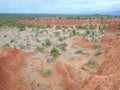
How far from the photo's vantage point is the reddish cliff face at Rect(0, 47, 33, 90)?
55.7 feet

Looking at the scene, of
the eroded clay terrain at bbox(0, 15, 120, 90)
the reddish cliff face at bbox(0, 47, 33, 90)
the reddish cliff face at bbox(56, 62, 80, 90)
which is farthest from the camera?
the reddish cliff face at bbox(0, 47, 33, 90)

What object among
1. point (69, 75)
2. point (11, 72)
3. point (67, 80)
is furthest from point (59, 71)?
point (11, 72)

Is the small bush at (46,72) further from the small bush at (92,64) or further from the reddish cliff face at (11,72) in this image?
the small bush at (92,64)

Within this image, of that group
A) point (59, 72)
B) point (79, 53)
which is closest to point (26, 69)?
point (59, 72)

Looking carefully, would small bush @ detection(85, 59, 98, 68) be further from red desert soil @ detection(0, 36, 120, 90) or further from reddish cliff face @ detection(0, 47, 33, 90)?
reddish cliff face @ detection(0, 47, 33, 90)

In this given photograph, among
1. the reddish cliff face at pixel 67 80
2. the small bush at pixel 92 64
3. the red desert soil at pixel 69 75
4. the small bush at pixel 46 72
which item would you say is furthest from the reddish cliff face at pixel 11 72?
the small bush at pixel 92 64

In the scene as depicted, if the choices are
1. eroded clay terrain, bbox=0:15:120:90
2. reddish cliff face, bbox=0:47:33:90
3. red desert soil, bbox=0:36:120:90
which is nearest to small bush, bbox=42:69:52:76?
eroded clay terrain, bbox=0:15:120:90

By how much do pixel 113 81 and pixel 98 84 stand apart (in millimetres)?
600

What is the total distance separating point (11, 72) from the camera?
65.6 ft

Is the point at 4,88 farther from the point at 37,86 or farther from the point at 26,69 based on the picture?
the point at 26,69

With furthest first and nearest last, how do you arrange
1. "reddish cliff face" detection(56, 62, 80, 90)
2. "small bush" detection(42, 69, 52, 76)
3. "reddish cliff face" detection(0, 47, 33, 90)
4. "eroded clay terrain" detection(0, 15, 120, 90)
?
1. "small bush" detection(42, 69, 52, 76)
2. "reddish cliff face" detection(0, 47, 33, 90)
3. "reddish cliff face" detection(56, 62, 80, 90)
4. "eroded clay terrain" detection(0, 15, 120, 90)

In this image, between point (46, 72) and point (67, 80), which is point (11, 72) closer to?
point (46, 72)

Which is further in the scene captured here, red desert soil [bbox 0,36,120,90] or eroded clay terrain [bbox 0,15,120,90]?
eroded clay terrain [bbox 0,15,120,90]

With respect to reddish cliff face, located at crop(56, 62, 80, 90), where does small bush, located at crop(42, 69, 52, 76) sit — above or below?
below
